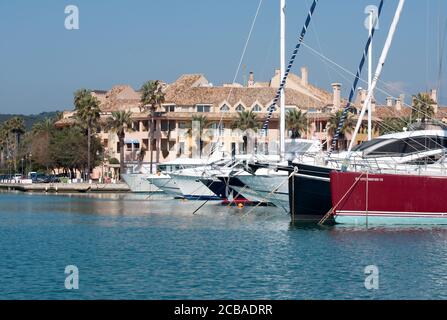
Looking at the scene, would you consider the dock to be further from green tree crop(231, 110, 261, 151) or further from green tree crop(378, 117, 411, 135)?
green tree crop(378, 117, 411, 135)

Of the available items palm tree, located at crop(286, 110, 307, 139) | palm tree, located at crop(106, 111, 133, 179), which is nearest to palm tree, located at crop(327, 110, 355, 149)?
palm tree, located at crop(286, 110, 307, 139)

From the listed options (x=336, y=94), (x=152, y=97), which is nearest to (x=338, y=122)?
(x=336, y=94)

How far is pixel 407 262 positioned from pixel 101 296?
12.8 meters

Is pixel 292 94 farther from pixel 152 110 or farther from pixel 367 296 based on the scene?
pixel 367 296

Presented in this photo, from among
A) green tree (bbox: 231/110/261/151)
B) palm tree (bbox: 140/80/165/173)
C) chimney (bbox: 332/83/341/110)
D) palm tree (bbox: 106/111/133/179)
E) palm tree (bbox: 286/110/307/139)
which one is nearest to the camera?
palm tree (bbox: 286/110/307/139)

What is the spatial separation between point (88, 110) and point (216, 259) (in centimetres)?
8617

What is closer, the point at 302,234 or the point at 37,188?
the point at 302,234

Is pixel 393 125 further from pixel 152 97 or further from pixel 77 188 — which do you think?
pixel 77 188

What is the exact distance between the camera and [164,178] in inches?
3627

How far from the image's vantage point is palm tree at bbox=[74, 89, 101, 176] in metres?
119

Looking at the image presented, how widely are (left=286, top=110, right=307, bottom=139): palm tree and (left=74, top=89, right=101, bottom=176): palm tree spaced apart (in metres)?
25.1

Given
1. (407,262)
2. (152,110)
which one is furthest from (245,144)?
(407,262)

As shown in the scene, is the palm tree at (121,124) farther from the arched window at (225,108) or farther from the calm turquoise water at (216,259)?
the calm turquoise water at (216,259)
